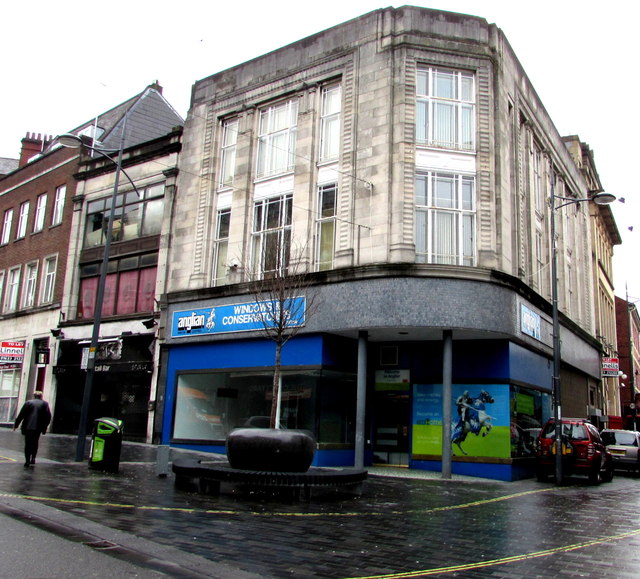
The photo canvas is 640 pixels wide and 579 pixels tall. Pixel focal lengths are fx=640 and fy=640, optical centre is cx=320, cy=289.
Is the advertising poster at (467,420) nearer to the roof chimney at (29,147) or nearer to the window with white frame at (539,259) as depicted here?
the window with white frame at (539,259)

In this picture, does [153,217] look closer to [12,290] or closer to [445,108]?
[12,290]

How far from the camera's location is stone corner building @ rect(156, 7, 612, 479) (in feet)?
62.1

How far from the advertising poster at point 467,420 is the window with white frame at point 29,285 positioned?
2049 centimetres

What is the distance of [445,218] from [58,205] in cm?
2049

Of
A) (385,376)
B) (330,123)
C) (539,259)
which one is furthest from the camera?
(539,259)

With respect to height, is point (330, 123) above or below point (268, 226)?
Answer: above

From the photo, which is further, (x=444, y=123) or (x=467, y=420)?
(x=444, y=123)

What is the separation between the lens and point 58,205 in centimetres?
3141

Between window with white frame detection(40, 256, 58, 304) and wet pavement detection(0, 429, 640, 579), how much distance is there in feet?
55.6

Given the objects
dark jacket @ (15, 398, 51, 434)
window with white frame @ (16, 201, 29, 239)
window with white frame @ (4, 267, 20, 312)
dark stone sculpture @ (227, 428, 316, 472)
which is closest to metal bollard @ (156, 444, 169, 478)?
dark stone sculpture @ (227, 428, 316, 472)

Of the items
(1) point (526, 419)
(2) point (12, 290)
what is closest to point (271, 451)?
(1) point (526, 419)

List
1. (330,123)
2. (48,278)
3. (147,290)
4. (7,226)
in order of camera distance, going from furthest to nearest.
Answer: (7,226) → (48,278) → (147,290) → (330,123)

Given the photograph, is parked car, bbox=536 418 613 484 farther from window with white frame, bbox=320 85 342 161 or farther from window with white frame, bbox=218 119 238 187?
window with white frame, bbox=218 119 238 187

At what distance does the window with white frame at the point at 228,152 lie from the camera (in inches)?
959
